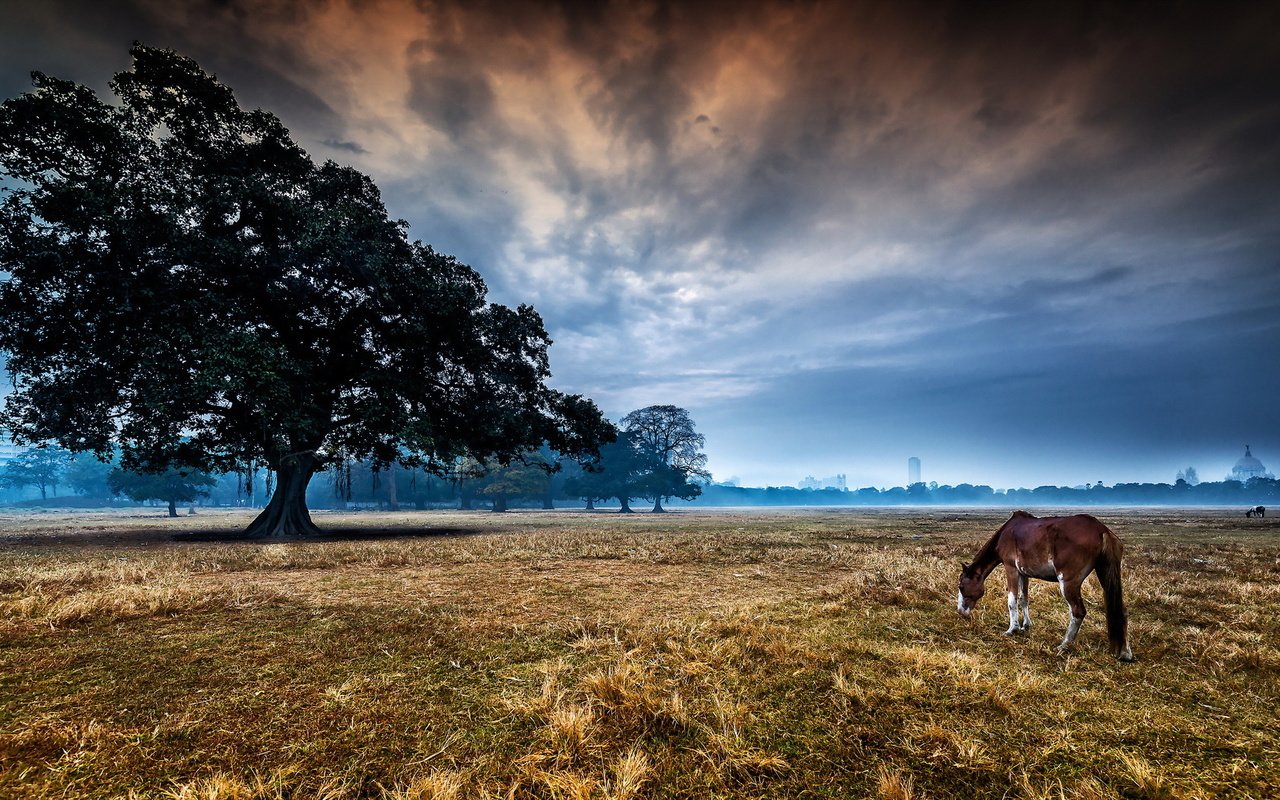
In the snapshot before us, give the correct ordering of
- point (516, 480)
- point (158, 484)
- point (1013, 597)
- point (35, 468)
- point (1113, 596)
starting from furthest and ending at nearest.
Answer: point (35, 468), point (516, 480), point (158, 484), point (1013, 597), point (1113, 596)

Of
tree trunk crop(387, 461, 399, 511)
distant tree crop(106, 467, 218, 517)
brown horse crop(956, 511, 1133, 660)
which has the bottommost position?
tree trunk crop(387, 461, 399, 511)

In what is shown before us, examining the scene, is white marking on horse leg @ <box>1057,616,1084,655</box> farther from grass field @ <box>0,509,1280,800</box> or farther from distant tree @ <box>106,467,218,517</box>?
distant tree @ <box>106,467,218,517</box>

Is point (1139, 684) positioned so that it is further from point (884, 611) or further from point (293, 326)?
point (293, 326)

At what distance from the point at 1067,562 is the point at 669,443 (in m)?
73.0

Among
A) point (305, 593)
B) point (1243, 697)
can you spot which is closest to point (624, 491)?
point (305, 593)

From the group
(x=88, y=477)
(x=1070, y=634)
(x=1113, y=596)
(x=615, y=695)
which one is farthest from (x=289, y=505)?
(x=88, y=477)

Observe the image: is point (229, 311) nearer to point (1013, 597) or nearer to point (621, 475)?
point (1013, 597)

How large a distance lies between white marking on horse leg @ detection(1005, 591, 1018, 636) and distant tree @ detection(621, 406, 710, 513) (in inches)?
2748

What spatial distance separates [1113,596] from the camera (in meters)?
5.76

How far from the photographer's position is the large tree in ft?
53.8

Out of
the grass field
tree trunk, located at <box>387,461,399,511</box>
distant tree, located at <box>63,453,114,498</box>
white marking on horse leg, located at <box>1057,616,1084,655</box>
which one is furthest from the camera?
distant tree, located at <box>63,453,114,498</box>

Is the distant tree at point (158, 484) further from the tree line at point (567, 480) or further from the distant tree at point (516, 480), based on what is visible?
the distant tree at point (516, 480)

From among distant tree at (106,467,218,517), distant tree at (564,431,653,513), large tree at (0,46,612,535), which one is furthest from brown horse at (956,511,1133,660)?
distant tree at (106,467,218,517)

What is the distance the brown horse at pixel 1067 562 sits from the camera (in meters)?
5.76
